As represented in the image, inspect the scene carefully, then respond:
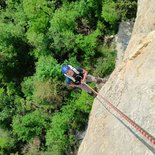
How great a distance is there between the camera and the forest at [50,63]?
19234mm

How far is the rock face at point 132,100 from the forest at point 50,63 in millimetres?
4629

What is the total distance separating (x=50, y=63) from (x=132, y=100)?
31.0ft

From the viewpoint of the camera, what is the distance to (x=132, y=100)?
34.8ft

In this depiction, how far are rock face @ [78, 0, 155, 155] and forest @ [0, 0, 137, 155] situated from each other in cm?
463

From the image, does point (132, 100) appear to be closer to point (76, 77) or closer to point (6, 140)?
point (76, 77)

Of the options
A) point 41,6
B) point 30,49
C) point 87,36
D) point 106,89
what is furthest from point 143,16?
point 30,49

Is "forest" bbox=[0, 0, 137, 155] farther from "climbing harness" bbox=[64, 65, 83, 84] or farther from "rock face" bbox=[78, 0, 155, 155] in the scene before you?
"rock face" bbox=[78, 0, 155, 155]

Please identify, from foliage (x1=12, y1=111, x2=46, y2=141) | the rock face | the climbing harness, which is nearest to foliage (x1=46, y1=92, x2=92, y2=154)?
foliage (x1=12, y1=111, x2=46, y2=141)

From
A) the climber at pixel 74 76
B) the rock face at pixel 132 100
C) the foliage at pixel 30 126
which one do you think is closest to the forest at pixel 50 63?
the foliage at pixel 30 126

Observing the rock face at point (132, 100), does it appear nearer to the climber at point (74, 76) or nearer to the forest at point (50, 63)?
the climber at point (74, 76)

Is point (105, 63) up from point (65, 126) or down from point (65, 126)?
up

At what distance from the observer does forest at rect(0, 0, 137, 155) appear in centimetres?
1923

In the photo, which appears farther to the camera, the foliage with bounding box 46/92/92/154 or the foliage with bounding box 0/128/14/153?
the foliage with bounding box 0/128/14/153

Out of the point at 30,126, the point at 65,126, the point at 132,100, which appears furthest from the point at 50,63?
the point at 132,100
